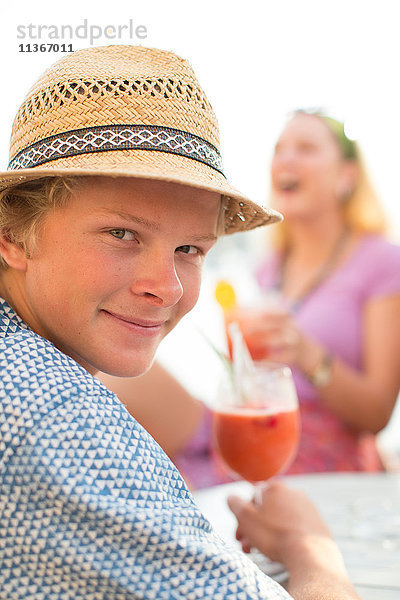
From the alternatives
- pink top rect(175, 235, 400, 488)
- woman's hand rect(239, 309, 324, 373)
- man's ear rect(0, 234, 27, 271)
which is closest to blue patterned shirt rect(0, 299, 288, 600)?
man's ear rect(0, 234, 27, 271)

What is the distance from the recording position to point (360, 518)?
142cm

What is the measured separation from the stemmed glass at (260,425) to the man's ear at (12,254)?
2.19 ft

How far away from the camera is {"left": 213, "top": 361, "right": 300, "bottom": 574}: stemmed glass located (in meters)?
1.42

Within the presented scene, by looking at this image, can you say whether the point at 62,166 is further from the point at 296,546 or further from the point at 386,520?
the point at 386,520

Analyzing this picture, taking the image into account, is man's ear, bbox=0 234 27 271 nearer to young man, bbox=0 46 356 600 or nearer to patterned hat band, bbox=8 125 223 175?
young man, bbox=0 46 356 600

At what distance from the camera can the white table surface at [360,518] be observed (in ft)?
3.74

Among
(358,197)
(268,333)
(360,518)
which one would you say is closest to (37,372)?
(360,518)

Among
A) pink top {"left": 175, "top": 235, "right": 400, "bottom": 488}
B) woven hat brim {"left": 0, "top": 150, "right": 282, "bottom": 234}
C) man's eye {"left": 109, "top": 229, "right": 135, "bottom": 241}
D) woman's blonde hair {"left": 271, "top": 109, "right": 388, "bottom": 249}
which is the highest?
woven hat brim {"left": 0, "top": 150, "right": 282, "bottom": 234}

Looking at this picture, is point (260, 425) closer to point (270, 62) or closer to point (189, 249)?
point (189, 249)

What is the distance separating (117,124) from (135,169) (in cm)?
11

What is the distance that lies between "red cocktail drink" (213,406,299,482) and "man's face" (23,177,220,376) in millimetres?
511

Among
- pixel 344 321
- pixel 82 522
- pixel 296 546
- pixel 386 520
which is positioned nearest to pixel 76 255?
pixel 82 522

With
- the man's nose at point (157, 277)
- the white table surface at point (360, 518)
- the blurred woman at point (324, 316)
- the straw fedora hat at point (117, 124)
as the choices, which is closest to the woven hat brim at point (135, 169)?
the straw fedora hat at point (117, 124)

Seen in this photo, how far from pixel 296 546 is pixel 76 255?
→ 0.68m
